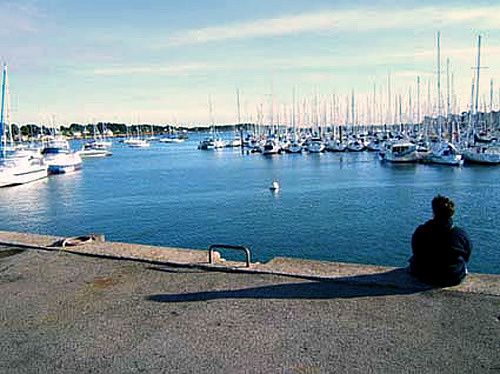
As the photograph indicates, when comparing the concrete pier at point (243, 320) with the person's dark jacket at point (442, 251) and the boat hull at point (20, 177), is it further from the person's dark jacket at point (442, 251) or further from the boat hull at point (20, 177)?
the boat hull at point (20, 177)

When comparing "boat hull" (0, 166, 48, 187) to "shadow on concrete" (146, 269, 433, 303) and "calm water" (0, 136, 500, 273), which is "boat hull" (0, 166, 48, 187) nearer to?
"calm water" (0, 136, 500, 273)

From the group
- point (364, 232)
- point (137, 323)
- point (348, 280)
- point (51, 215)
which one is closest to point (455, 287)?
point (348, 280)

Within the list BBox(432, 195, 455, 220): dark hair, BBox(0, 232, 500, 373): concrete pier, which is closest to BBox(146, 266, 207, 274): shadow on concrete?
BBox(0, 232, 500, 373): concrete pier

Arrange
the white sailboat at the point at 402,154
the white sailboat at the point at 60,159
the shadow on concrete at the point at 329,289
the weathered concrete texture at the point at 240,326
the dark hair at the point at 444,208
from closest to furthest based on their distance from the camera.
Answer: the weathered concrete texture at the point at 240,326, the dark hair at the point at 444,208, the shadow on concrete at the point at 329,289, the white sailboat at the point at 402,154, the white sailboat at the point at 60,159

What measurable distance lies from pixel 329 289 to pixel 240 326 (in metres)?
1.35

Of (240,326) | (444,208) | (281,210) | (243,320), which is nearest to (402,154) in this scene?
(281,210)

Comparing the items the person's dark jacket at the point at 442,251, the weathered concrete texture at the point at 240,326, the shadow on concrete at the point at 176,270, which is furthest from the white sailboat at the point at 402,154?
the weathered concrete texture at the point at 240,326

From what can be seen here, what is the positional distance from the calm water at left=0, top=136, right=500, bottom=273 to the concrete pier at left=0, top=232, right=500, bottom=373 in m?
11.6

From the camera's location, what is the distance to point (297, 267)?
21.3ft

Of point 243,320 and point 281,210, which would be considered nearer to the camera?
point 243,320

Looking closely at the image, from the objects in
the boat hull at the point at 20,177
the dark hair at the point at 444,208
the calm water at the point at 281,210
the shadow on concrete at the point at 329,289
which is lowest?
the calm water at the point at 281,210

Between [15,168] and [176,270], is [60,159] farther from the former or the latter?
[176,270]

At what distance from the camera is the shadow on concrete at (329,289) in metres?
5.43

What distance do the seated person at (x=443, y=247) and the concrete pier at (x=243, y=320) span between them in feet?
0.51
